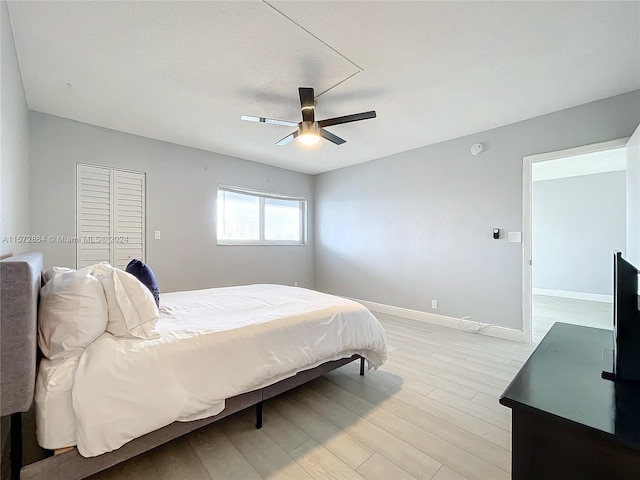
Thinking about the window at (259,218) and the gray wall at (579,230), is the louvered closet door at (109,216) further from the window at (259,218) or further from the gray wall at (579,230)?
the gray wall at (579,230)

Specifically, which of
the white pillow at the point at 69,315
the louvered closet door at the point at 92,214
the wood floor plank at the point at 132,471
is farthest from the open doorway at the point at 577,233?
the louvered closet door at the point at 92,214

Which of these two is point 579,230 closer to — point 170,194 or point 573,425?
point 573,425

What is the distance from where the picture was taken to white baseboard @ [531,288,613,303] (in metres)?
5.56

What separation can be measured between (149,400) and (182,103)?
2711mm

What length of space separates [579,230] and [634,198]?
15.0 ft

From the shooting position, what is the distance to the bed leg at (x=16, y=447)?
1.10m

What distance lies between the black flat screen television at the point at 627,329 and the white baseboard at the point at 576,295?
6354mm

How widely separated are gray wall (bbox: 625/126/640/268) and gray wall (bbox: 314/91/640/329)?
20.5 inches

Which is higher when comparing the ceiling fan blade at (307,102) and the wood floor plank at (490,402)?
the ceiling fan blade at (307,102)

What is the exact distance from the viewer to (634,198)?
236 centimetres

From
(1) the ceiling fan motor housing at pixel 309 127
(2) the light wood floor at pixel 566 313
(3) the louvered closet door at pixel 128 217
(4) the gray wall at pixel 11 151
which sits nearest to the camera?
(4) the gray wall at pixel 11 151

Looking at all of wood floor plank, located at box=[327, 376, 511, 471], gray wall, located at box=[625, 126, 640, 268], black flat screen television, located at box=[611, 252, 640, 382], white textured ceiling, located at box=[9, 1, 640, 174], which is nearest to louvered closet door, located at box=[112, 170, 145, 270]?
white textured ceiling, located at box=[9, 1, 640, 174]

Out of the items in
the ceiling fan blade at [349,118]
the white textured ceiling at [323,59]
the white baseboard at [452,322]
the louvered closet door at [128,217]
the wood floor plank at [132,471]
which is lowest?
the wood floor plank at [132,471]

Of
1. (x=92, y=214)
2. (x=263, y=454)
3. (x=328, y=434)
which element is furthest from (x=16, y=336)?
(x=92, y=214)
